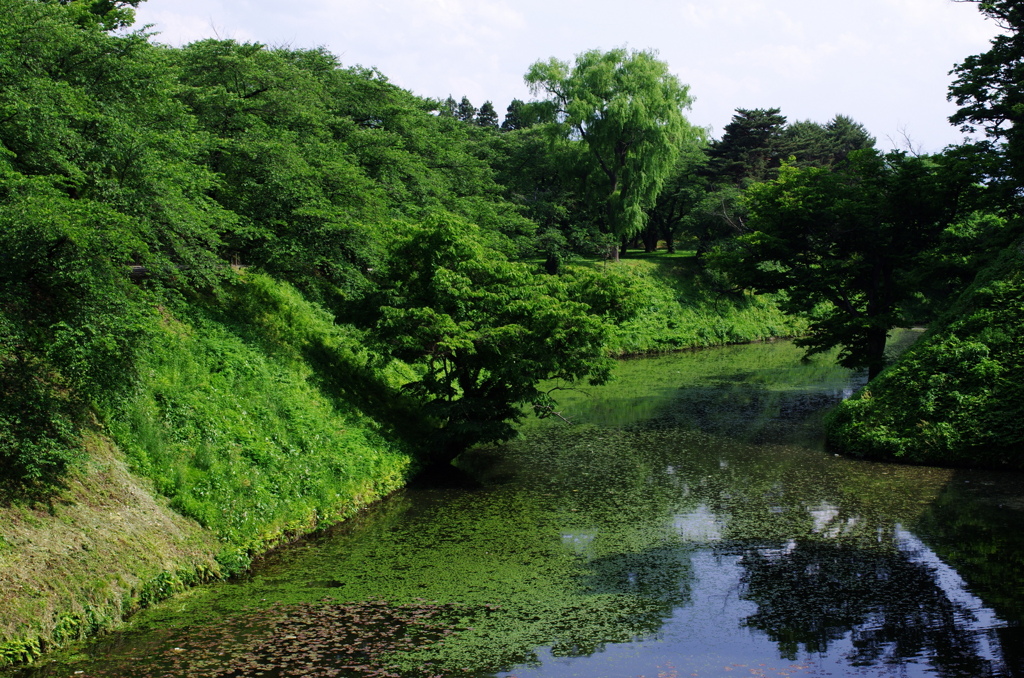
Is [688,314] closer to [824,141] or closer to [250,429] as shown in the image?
[824,141]

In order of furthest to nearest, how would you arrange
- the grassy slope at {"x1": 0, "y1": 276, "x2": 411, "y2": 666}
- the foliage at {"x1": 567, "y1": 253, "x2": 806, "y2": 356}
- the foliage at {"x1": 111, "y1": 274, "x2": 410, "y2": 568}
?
the foliage at {"x1": 567, "y1": 253, "x2": 806, "y2": 356} < the foliage at {"x1": 111, "y1": 274, "x2": 410, "y2": 568} < the grassy slope at {"x1": 0, "y1": 276, "x2": 411, "y2": 666}

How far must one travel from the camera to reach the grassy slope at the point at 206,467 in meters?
10.0

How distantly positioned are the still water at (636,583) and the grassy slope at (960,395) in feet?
2.75

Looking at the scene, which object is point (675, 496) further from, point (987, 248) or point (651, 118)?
point (651, 118)

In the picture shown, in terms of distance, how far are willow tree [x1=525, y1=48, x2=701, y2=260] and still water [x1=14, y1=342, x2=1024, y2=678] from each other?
26.9 meters

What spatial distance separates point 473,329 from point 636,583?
794cm

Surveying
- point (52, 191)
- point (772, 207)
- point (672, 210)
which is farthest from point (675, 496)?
point (672, 210)

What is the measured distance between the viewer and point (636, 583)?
12.0m

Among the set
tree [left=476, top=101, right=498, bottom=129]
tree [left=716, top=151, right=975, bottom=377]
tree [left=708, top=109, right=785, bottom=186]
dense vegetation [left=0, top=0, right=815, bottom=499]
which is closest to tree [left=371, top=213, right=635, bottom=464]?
dense vegetation [left=0, top=0, right=815, bottom=499]

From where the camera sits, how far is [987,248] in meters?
23.1

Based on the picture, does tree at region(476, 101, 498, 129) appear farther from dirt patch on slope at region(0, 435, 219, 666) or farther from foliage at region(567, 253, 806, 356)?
dirt patch on slope at region(0, 435, 219, 666)

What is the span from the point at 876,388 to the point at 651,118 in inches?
1059

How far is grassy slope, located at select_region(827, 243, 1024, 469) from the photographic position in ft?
59.8

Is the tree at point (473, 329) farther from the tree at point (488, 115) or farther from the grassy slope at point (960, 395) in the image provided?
the tree at point (488, 115)
